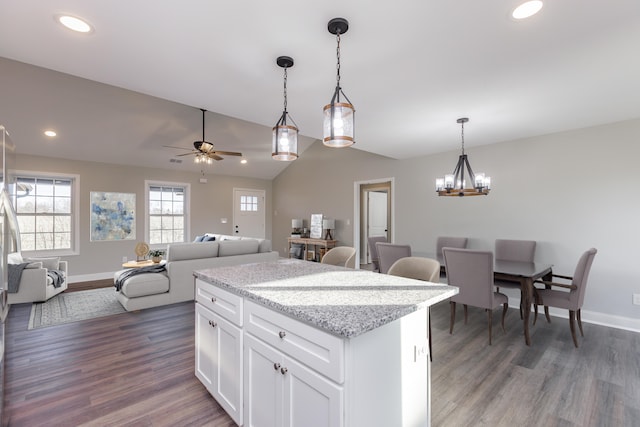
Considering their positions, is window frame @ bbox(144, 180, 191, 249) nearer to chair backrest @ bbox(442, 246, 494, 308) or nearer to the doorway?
the doorway

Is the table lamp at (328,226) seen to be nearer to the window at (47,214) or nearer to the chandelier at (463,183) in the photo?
the chandelier at (463,183)

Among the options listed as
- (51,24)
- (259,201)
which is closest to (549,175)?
(51,24)

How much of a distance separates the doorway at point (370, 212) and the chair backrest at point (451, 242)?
1.16m

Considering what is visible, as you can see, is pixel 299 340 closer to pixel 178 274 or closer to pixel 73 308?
pixel 178 274

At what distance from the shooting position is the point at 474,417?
1912 millimetres

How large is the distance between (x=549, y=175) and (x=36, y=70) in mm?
7181

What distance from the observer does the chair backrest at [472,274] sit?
2.94m

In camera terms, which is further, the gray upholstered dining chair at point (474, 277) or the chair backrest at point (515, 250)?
the chair backrest at point (515, 250)

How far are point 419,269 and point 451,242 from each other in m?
2.34

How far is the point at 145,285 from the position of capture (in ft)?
12.7

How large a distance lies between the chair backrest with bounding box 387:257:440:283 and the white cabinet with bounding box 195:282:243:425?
1499mm

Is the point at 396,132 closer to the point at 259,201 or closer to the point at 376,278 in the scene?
the point at 376,278

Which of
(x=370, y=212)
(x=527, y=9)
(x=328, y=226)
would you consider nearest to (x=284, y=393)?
(x=527, y=9)

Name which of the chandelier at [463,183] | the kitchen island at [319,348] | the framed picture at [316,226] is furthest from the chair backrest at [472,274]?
the framed picture at [316,226]
